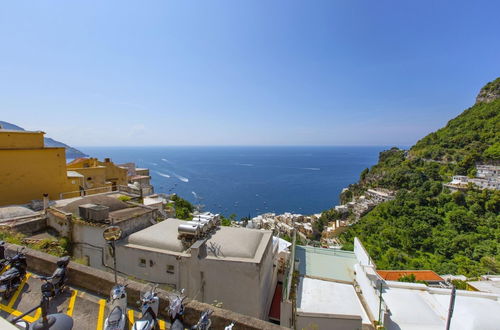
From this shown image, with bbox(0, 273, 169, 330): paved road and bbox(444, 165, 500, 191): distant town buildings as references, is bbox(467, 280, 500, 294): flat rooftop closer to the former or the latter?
bbox(0, 273, 169, 330): paved road

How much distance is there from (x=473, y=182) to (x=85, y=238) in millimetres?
66453

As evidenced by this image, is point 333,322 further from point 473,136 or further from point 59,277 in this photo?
point 473,136

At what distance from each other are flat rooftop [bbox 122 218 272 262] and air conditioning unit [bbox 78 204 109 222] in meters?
1.55

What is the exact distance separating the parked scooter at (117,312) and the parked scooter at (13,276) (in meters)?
2.84

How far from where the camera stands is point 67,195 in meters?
16.4

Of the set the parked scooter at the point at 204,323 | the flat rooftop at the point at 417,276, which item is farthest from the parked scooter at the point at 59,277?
the flat rooftop at the point at 417,276

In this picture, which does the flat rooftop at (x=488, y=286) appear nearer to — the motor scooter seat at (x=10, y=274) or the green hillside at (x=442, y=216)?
the green hillside at (x=442, y=216)

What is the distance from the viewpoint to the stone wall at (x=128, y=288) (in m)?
4.03

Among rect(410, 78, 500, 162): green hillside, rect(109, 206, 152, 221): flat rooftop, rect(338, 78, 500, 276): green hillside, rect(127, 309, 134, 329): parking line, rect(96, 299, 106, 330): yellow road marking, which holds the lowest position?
rect(338, 78, 500, 276): green hillside

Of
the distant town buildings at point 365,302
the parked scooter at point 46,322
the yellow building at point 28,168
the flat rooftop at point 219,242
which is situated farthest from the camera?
the yellow building at point 28,168

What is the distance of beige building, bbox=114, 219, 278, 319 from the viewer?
7902 millimetres

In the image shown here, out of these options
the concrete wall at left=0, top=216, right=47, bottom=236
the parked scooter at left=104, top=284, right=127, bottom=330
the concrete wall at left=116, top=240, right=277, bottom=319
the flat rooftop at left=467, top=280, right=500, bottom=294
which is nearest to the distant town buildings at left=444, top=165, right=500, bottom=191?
the flat rooftop at left=467, top=280, right=500, bottom=294

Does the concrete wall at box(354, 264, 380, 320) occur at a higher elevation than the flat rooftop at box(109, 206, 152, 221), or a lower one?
lower

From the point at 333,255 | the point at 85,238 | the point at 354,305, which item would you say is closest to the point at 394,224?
the point at 333,255
